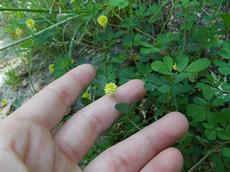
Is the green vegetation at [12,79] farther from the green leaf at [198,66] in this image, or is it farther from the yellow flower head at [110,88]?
the green leaf at [198,66]

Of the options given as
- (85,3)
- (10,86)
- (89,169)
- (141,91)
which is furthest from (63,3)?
(89,169)

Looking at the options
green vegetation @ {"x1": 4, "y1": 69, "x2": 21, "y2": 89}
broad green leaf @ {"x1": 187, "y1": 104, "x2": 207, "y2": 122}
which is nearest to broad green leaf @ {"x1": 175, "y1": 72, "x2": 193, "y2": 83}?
broad green leaf @ {"x1": 187, "y1": 104, "x2": 207, "y2": 122}

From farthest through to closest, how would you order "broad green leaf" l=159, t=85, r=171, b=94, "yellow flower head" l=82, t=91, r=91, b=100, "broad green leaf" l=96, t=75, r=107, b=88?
"yellow flower head" l=82, t=91, r=91, b=100, "broad green leaf" l=96, t=75, r=107, b=88, "broad green leaf" l=159, t=85, r=171, b=94

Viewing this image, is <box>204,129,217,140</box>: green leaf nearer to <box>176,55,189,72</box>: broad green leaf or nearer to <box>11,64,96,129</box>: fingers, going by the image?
<box>176,55,189,72</box>: broad green leaf

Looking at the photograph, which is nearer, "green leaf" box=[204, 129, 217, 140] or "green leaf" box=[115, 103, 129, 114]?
"green leaf" box=[204, 129, 217, 140]

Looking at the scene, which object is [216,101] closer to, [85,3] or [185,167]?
[185,167]

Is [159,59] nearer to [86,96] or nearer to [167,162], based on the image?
[86,96]

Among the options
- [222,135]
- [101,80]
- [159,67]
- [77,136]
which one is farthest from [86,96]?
[222,135]
